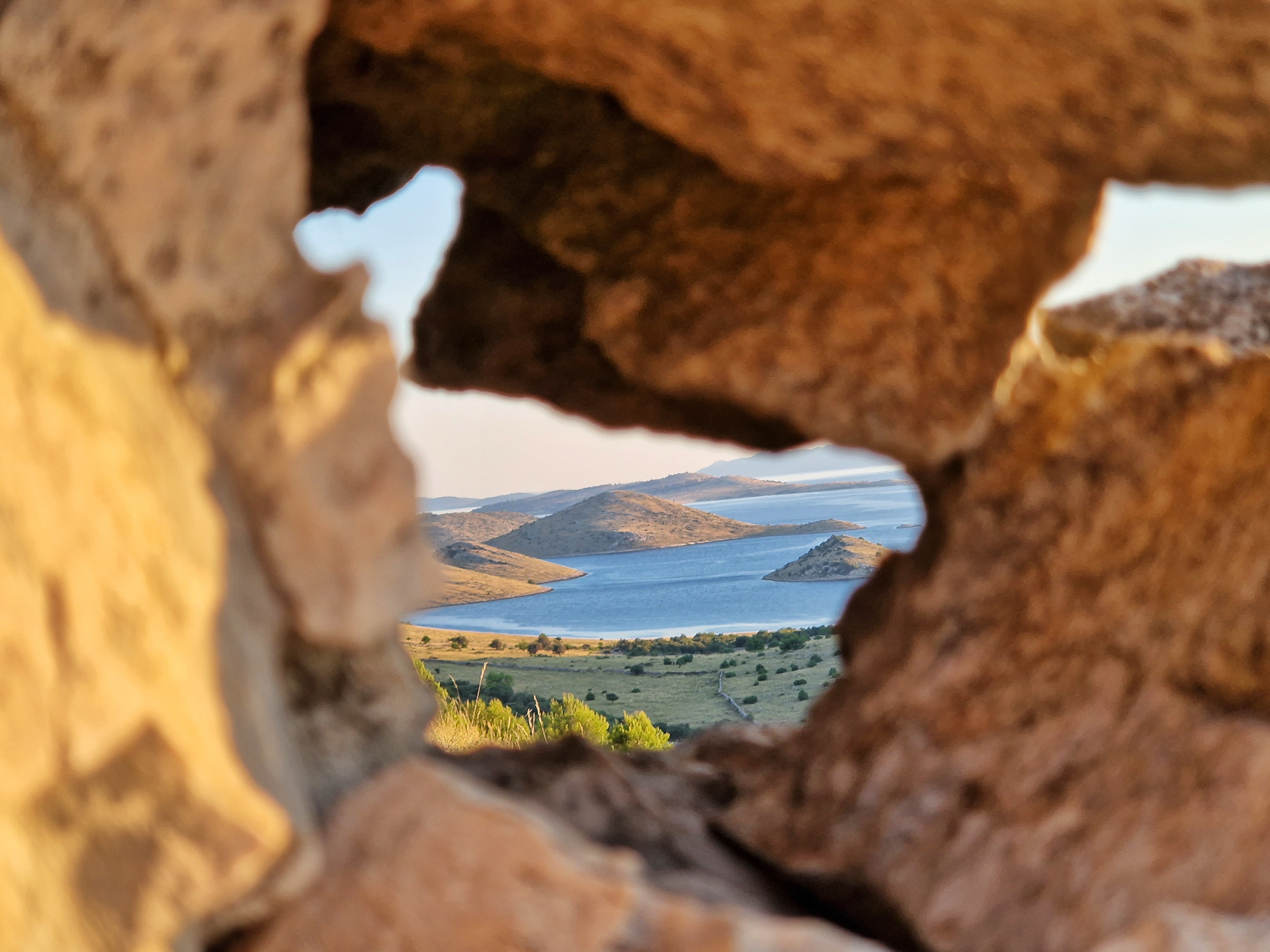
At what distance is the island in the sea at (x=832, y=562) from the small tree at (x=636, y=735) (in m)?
8.94

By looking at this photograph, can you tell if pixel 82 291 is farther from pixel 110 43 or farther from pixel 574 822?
pixel 574 822

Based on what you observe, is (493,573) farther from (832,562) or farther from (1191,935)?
(1191,935)

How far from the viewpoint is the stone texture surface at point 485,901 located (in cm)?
216

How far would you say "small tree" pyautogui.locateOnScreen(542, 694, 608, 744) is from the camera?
7906 millimetres

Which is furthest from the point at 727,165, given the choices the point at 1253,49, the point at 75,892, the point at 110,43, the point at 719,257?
the point at 75,892

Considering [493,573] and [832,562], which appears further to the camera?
[493,573]

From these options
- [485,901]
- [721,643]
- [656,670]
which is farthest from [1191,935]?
[721,643]

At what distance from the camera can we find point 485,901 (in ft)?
7.12

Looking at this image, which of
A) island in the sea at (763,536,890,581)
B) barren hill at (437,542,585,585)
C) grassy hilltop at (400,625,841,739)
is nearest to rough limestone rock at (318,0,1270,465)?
grassy hilltop at (400,625,841,739)

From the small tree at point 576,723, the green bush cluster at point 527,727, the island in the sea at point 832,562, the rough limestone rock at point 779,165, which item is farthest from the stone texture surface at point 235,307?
the island in the sea at point 832,562

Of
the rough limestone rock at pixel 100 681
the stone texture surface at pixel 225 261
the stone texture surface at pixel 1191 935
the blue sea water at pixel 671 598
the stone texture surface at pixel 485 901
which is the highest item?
the stone texture surface at pixel 225 261

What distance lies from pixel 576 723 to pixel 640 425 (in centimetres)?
404

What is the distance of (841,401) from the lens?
142 inches

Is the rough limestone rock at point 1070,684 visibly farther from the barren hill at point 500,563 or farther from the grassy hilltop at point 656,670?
the barren hill at point 500,563
